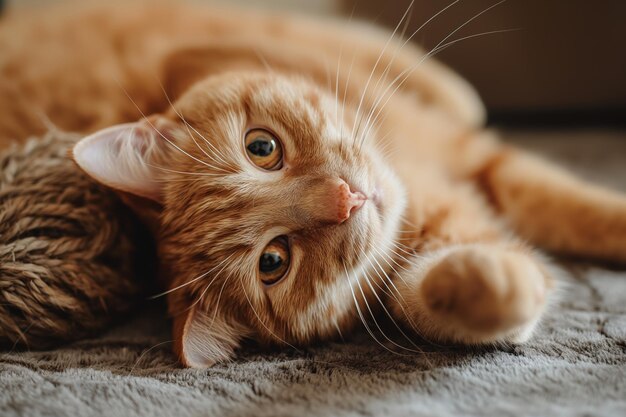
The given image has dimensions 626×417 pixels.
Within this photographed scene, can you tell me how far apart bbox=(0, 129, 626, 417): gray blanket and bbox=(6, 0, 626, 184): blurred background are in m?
1.33

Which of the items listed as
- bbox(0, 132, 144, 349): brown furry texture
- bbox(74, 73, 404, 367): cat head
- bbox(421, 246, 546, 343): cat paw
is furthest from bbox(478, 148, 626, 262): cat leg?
bbox(0, 132, 144, 349): brown furry texture

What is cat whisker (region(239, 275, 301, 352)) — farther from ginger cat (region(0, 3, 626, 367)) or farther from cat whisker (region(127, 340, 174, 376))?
cat whisker (region(127, 340, 174, 376))

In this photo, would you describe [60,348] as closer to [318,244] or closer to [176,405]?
[176,405]

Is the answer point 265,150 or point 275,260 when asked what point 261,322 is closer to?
point 275,260

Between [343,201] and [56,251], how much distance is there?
78 centimetres

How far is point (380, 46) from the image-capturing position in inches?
98.0

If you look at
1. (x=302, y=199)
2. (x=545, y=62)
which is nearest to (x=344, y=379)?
(x=302, y=199)

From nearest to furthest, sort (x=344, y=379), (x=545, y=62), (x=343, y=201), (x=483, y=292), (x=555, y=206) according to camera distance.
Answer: (x=483, y=292) → (x=344, y=379) → (x=343, y=201) → (x=555, y=206) → (x=545, y=62)

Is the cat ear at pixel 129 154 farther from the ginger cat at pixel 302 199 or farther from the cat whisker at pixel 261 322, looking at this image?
the cat whisker at pixel 261 322

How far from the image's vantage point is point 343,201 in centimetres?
124

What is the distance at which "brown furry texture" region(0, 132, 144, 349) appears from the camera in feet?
4.26

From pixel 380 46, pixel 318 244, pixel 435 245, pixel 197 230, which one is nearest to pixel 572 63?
pixel 380 46

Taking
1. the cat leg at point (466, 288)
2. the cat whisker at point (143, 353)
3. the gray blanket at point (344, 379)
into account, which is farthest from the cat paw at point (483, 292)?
the cat whisker at point (143, 353)

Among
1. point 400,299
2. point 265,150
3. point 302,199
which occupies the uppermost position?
point 265,150
